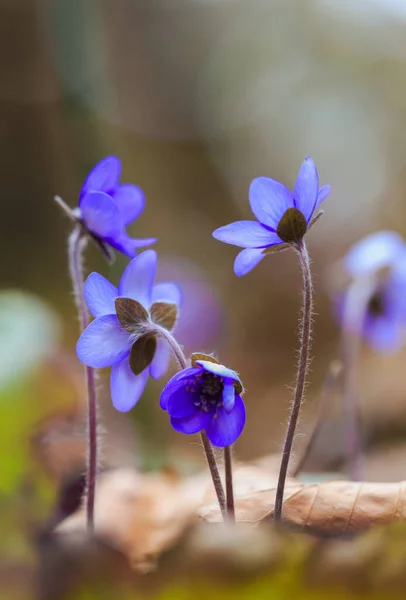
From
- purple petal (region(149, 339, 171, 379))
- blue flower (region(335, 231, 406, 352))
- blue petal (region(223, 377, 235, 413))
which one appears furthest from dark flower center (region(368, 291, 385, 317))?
blue petal (region(223, 377, 235, 413))

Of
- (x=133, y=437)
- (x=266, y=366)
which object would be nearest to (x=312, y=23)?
(x=266, y=366)

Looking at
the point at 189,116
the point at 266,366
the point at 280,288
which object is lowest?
the point at 266,366

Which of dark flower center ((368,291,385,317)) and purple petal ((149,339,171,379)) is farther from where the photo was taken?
dark flower center ((368,291,385,317))

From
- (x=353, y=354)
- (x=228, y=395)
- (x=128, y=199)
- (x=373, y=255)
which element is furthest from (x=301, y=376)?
(x=373, y=255)

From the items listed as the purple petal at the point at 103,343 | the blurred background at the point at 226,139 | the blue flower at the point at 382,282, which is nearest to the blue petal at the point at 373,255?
the blue flower at the point at 382,282

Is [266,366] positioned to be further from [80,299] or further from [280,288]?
[80,299]

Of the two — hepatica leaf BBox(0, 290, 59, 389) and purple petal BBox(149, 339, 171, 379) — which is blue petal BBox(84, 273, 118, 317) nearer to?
purple petal BBox(149, 339, 171, 379)

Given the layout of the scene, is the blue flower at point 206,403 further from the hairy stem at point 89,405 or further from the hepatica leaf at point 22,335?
the hepatica leaf at point 22,335
